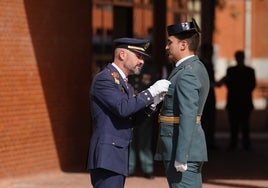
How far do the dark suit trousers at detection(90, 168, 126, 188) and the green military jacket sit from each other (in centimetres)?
39

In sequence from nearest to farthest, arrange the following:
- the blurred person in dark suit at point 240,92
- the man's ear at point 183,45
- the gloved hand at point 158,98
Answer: the gloved hand at point 158,98 < the man's ear at point 183,45 < the blurred person in dark suit at point 240,92

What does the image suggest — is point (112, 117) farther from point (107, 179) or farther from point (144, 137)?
point (144, 137)

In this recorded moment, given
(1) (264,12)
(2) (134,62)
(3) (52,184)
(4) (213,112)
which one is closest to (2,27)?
(3) (52,184)

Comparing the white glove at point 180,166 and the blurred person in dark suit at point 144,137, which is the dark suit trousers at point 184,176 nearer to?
the white glove at point 180,166

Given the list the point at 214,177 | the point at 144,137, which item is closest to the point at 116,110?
the point at 144,137

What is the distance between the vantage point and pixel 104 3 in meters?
13.9

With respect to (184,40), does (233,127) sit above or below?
below

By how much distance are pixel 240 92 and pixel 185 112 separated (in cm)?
832

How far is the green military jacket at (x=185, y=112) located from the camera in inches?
229

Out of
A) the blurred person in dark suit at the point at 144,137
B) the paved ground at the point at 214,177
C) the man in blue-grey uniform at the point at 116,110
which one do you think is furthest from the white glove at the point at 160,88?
the blurred person in dark suit at the point at 144,137

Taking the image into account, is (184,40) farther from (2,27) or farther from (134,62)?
(2,27)

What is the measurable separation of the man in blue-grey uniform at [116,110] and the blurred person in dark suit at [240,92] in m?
7.79

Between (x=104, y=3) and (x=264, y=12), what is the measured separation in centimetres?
1989

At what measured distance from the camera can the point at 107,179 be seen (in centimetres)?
594
